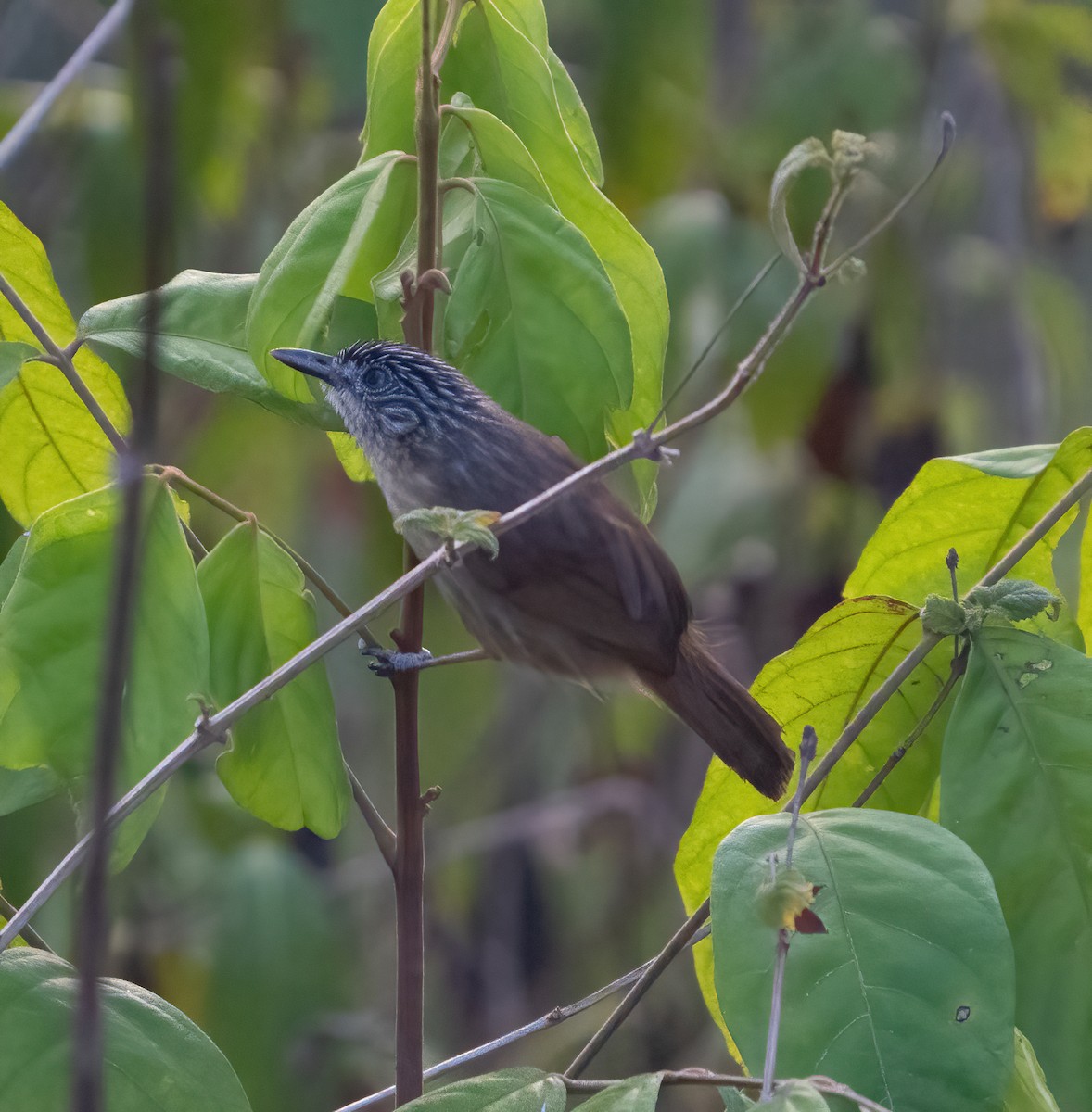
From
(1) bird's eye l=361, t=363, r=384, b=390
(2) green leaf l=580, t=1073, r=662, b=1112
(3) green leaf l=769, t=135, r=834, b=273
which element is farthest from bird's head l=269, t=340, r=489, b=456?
(2) green leaf l=580, t=1073, r=662, b=1112

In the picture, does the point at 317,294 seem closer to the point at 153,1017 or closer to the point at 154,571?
the point at 154,571

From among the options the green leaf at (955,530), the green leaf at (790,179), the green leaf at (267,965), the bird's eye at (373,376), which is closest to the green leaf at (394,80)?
the green leaf at (790,179)

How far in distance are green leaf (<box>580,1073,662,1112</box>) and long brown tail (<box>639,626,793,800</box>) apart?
2.15ft

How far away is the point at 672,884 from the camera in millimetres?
6301

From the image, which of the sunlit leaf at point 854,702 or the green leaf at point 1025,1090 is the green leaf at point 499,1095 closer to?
the sunlit leaf at point 854,702

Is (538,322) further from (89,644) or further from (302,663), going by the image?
(89,644)

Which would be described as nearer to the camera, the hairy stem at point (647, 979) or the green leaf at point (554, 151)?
the hairy stem at point (647, 979)

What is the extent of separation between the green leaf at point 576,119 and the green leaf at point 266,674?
0.64m

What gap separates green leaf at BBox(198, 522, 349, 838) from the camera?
62.4 inches

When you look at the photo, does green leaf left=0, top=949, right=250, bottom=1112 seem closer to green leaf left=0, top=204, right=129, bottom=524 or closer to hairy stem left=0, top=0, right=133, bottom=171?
green leaf left=0, top=204, right=129, bottom=524

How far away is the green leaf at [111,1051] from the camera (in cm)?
134

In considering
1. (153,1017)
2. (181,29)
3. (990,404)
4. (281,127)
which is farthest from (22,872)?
(990,404)

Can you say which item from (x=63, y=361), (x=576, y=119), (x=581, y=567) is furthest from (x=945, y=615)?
(x=581, y=567)

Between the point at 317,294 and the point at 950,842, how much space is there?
84 centimetres
